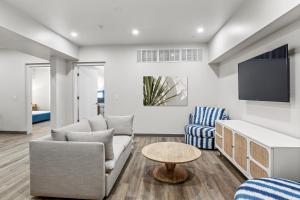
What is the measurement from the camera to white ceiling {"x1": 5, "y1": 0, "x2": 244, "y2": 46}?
9.55 ft

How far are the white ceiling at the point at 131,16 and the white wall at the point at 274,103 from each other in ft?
2.66

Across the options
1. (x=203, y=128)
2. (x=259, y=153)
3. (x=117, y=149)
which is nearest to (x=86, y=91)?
(x=117, y=149)

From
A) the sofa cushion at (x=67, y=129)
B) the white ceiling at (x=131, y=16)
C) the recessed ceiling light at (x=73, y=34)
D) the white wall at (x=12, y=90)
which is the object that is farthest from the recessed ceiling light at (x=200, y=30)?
the white wall at (x=12, y=90)

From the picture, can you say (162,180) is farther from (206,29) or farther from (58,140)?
(206,29)

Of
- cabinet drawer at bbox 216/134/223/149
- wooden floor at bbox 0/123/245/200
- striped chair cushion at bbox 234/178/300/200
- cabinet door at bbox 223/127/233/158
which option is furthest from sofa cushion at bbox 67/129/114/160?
cabinet drawer at bbox 216/134/223/149

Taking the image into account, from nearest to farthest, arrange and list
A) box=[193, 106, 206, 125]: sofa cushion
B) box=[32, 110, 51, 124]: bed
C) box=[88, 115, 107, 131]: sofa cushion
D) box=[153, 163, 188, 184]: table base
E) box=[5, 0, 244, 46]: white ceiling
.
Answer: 1. box=[153, 163, 188, 184]: table base
2. box=[5, 0, 244, 46]: white ceiling
3. box=[88, 115, 107, 131]: sofa cushion
4. box=[193, 106, 206, 125]: sofa cushion
5. box=[32, 110, 51, 124]: bed

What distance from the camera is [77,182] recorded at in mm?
2014

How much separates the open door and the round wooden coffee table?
3.51 metres

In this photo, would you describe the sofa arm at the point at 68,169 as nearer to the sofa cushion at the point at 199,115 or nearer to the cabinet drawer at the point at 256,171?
the cabinet drawer at the point at 256,171

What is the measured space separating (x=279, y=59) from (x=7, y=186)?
13.1 feet

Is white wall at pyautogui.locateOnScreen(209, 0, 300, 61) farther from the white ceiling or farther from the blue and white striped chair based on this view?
the blue and white striped chair

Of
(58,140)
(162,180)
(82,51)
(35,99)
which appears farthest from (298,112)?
(35,99)

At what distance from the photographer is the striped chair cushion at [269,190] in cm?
140

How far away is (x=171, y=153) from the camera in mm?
2627
